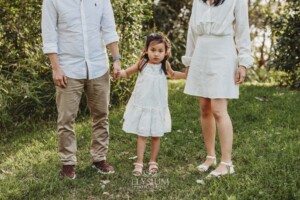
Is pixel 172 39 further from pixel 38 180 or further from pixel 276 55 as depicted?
pixel 38 180

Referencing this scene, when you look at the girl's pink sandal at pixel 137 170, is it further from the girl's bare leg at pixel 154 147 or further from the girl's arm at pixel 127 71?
the girl's arm at pixel 127 71

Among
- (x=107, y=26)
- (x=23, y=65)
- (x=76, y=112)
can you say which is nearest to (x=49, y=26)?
(x=107, y=26)

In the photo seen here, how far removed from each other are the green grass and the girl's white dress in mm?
461

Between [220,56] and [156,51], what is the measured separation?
2.06 feet

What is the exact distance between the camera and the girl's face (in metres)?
4.52

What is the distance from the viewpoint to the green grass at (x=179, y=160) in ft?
13.8

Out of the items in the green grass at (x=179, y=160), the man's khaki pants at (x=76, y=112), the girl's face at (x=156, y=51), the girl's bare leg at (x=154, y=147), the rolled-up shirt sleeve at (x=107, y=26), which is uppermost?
the rolled-up shirt sleeve at (x=107, y=26)

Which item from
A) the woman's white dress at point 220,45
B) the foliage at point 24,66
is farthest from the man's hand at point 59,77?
the foliage at point 24,66

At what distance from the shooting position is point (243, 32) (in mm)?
4188

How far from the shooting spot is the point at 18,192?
4.21 meters

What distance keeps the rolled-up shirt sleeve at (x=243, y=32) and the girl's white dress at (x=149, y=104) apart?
812mm

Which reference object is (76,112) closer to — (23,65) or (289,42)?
(23,65)

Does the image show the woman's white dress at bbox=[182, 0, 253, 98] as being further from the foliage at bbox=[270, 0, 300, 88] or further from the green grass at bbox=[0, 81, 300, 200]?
the foliage at bbox=[270, 0, 300, 88]

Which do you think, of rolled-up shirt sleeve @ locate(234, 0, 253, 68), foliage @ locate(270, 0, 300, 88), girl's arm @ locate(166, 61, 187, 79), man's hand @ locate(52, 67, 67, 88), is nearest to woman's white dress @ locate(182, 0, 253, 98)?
rolled-up shirt sleeve @ locate(234, 0, 253, 68)
